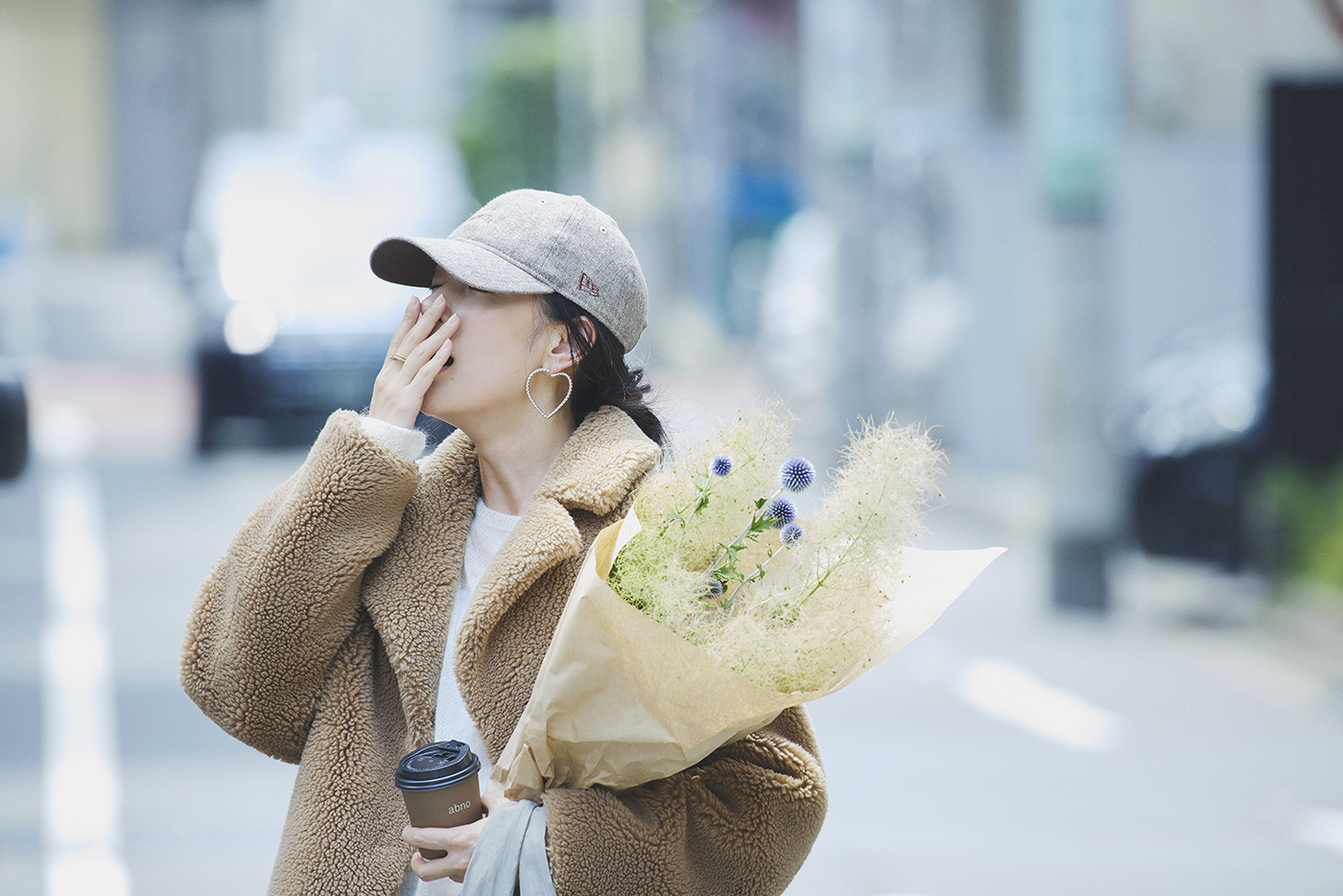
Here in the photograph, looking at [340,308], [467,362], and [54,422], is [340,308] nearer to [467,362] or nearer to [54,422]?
[54,422]

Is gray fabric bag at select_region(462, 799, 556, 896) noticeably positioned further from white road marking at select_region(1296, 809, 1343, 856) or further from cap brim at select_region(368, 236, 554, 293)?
white road marking at select_region(1296, 809, 1343, 856)

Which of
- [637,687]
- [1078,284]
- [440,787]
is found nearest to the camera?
[637,687]

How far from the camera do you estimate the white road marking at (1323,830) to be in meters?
5.57

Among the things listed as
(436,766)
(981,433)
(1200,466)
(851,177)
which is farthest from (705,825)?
(851,177)

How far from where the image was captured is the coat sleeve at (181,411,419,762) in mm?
2229

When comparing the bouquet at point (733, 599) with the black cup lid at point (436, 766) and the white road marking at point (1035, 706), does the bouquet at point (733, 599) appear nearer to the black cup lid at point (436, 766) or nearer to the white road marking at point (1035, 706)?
the black cup lid at point (436, 766)

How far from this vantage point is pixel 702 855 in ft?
7.07

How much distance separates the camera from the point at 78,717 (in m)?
6.84

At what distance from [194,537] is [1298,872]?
7.42 meters

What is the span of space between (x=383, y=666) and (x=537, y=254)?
65cm

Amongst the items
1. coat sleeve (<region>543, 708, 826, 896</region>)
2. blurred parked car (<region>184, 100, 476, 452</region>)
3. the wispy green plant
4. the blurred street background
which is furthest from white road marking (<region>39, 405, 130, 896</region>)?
the wispy green plant

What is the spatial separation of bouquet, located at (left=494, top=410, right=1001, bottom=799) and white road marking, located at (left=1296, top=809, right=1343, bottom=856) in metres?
4.21

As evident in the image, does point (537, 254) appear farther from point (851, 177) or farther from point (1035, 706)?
point (851, 177)

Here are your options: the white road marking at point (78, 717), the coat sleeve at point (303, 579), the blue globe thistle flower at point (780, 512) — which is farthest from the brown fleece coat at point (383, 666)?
the white road marking at point (78, 717)
